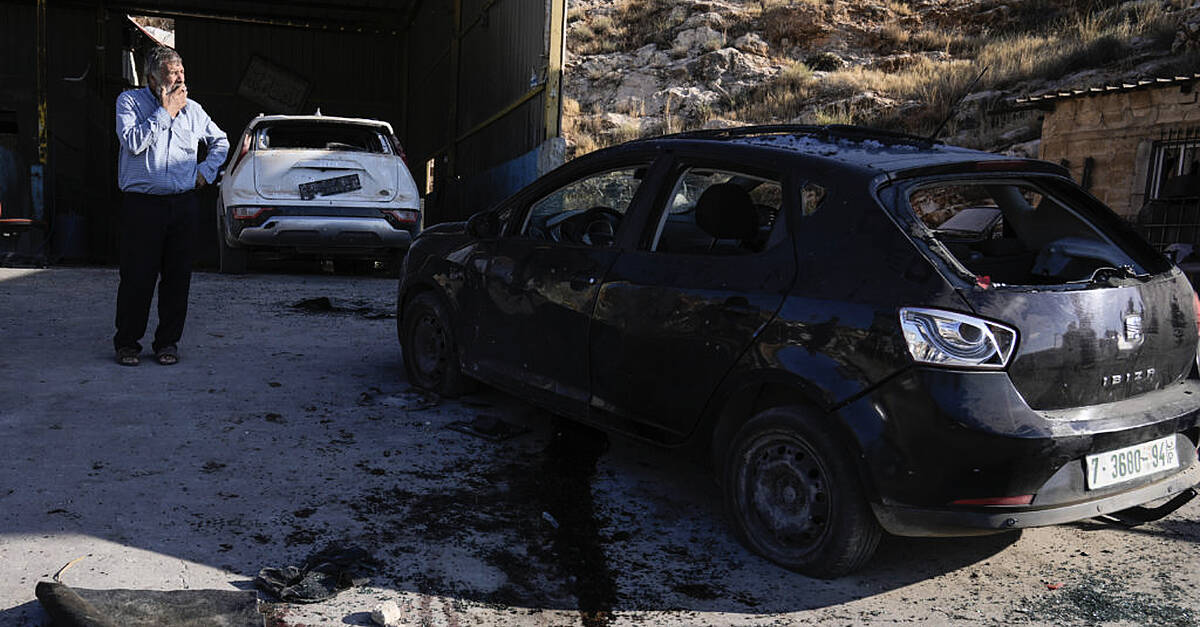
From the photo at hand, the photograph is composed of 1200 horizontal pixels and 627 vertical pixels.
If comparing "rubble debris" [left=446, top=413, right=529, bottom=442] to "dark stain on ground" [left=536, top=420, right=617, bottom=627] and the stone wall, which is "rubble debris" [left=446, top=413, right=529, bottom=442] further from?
the stone wall

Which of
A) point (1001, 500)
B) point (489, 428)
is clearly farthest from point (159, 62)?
point (1001, 500)

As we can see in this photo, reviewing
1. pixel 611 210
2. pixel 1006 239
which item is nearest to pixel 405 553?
pixel 611 210

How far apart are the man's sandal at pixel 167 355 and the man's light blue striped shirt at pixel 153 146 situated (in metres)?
1.04

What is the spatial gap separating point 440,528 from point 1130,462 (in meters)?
2.45

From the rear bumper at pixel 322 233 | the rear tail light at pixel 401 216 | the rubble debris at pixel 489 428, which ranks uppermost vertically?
the rear tail light at pixel 401 216

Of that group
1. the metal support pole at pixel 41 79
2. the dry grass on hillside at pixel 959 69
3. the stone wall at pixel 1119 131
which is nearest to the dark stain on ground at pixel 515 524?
the stone wall at pixel 1119 131

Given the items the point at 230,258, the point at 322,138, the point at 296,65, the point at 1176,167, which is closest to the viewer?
the point at 322,138

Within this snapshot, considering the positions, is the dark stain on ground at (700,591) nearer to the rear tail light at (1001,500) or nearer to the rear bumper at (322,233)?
the rear tail light at (1001,500)

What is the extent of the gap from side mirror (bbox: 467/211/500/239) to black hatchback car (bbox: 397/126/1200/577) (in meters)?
0.57

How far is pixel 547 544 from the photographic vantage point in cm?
349

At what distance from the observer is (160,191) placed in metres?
5.65

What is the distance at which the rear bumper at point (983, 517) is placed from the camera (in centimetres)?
292

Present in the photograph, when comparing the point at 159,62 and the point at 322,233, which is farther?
the point at 322,233

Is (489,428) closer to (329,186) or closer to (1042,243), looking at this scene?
(1042,243)
